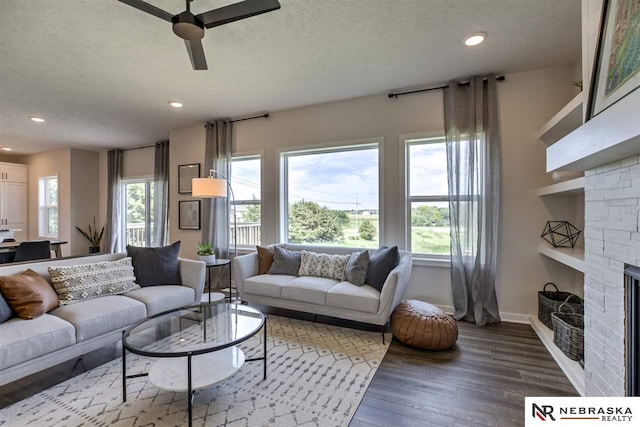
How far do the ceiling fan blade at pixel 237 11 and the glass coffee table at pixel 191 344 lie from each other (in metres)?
2.05

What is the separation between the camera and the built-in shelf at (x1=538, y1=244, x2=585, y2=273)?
2.08 metres

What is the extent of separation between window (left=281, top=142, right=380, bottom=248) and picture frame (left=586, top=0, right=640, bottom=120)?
2387 millimetres

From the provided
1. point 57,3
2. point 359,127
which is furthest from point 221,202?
point 57,3

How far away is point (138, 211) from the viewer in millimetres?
6473

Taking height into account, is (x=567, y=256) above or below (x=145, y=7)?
below

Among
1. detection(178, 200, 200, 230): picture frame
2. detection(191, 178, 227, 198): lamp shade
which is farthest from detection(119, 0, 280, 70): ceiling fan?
detection(178, 200, 200, 230): picture frame

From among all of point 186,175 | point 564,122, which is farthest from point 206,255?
point 564,122

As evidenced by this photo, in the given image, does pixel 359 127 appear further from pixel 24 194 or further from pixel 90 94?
pixel 24 194

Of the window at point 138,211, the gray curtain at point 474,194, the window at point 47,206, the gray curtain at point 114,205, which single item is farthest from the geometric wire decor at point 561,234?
the window at point 47,206

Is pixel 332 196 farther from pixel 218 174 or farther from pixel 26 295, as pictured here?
pixel 26 295

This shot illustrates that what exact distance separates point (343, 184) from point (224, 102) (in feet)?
6.70

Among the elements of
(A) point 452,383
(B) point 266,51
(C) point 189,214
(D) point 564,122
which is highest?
(B) point 266,51

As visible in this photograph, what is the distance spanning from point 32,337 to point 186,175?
3538mm

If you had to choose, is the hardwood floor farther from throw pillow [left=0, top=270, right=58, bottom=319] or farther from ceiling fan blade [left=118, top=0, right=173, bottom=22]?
ceiling fan blade [left=118, top=0, right=173, bottom=22]
